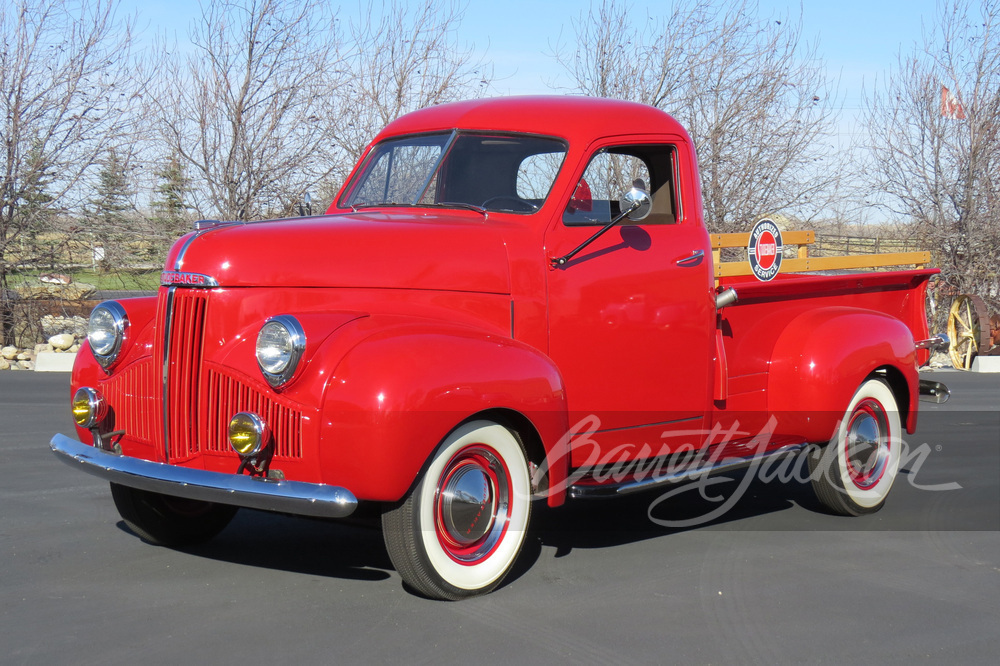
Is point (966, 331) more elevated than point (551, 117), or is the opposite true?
point (551, 117)

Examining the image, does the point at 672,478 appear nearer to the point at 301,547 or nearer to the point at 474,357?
the point at 474,357

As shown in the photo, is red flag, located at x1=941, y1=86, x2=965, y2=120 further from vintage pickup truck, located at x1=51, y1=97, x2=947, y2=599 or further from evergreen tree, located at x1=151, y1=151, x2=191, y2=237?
vintage pickup truck, located at x1=51, y1=97, x2=947, y2=599

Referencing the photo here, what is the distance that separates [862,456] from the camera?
603 centimetres

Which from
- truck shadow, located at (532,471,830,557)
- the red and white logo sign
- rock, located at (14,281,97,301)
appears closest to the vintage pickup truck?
truck shadow, located at (532,471,830,557)

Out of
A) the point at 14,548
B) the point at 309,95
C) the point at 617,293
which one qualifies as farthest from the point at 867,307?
the point at 309,95

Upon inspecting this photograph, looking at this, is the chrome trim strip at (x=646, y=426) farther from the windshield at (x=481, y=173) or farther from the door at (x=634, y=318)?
the windshield at (x=481, y=173)

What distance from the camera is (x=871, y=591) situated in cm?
441

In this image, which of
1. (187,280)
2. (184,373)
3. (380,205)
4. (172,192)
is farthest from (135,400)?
(172,192)

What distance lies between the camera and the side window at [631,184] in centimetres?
500

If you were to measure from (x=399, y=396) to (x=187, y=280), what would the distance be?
1.09m

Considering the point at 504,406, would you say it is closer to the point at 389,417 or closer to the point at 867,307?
the point at 389,417

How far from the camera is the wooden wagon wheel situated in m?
16.2

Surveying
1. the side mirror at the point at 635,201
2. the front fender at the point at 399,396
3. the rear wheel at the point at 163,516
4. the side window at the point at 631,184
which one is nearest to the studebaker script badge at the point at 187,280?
the front fender at the point at 399,396

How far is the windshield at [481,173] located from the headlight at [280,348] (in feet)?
4.52
